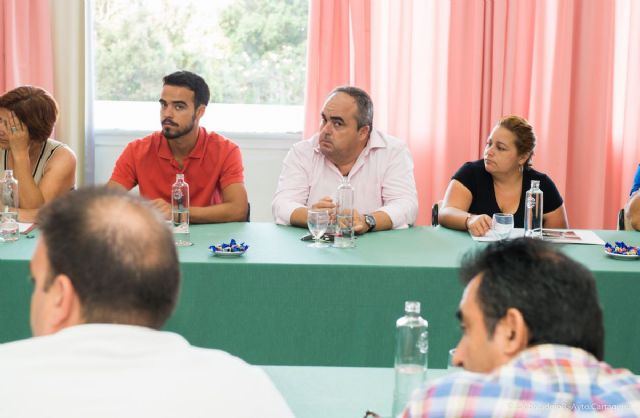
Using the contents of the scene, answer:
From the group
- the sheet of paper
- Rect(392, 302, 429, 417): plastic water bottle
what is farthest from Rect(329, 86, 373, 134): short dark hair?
Rect(392, 302, 429, 417): plastic water bottle

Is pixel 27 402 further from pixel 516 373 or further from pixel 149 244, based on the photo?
pixel 516 373

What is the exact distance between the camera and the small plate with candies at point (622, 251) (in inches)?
111

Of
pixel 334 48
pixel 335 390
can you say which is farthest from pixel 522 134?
pixel 335 390

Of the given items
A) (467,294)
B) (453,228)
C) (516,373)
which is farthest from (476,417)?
(453,228)

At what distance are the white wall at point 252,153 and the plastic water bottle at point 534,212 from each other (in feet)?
7.25

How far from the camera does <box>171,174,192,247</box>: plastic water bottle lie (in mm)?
2959

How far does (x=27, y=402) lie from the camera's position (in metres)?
0.98

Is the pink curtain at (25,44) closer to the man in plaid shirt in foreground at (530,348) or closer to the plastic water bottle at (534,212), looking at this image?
the plastic water bottle at (534,212)

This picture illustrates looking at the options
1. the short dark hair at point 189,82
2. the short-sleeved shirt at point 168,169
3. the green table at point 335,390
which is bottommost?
the green table at point 335,390

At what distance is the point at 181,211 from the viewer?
3148mm

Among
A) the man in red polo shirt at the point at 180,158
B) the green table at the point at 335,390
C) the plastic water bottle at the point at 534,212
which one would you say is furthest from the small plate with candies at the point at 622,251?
the man in red polo shirt at the point at 180,158

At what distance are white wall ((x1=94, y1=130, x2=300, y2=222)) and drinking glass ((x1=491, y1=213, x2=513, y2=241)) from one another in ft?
7.42

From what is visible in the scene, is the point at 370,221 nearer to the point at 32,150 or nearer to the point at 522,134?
the point at 522,134

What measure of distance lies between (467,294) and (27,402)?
24.0 inches
